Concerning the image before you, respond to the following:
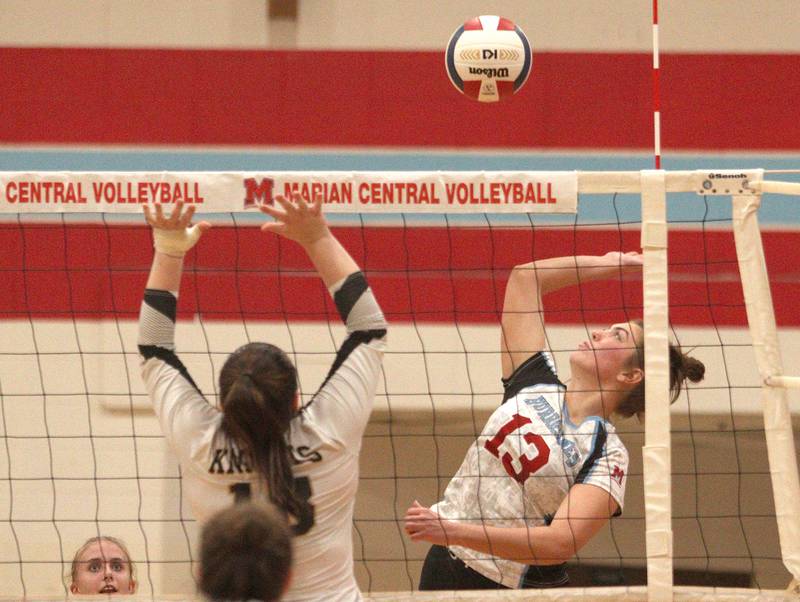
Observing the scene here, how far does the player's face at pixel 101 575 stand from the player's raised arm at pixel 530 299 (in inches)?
67.3

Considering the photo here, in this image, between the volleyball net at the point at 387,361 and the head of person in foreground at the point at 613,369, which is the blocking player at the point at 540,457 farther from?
the volleyball net at the point at 387,361

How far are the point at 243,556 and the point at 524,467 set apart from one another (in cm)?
199

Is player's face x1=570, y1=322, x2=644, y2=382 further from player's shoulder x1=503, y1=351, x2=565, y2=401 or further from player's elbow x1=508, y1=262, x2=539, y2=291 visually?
player's elbow x1=508, y1=262, x2=539, y2=291

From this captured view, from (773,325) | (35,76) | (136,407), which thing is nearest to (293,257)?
(136,407)

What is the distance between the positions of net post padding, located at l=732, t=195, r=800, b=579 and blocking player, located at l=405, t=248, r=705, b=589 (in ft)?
0.96

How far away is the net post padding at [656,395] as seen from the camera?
3.55 metres

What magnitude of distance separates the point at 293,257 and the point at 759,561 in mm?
3072

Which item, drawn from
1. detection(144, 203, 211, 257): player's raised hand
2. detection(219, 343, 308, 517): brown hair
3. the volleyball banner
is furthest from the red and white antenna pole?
detection(219, 343, 308, 517): brown hair

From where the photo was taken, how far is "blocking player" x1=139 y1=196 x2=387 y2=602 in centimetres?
264

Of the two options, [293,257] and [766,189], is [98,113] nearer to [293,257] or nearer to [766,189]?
[293,257]

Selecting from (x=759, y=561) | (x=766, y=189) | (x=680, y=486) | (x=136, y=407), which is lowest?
(x=759, y=561)

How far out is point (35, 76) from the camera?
6.82 metres

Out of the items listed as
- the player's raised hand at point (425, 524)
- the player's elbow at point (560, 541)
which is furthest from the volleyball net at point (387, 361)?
the player's raised hand at point (425, 524)

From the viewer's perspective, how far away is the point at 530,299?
4.16 metres
